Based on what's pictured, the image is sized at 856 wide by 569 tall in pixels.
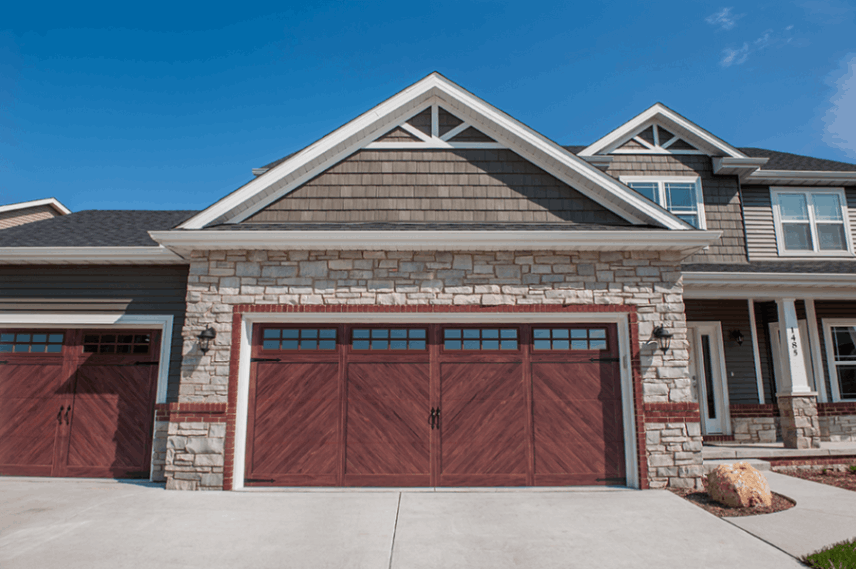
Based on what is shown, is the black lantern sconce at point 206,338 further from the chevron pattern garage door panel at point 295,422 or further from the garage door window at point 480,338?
the garage door window at point 480,338

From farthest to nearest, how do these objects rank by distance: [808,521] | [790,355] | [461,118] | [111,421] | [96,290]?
[790,355]
[461,118]
[96,290]
[111,421]
[808,521]

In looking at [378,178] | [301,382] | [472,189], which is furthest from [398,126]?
[301,382]

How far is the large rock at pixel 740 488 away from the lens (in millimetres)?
6355

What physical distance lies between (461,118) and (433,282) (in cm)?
300

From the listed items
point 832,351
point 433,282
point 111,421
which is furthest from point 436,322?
point 832,351

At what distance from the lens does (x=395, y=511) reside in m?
6.17

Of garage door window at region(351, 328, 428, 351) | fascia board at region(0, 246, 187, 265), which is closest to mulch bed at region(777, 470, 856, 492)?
garage door window at region(351, 328, 428, 351)

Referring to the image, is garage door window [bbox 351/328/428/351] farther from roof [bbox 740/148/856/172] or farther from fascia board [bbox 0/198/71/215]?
fascia board [bbox 0/198/71/215]

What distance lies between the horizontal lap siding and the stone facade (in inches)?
54.3

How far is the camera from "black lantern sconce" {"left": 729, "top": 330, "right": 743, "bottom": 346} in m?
11.0

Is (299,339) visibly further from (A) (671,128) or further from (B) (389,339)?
(A) (671,128)

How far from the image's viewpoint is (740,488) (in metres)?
6.36

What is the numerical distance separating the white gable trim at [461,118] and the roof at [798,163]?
22.2 ft

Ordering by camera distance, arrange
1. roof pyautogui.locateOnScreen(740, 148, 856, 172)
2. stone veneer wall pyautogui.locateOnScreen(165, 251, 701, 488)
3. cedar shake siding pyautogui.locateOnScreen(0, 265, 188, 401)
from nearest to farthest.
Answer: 1. stone veneer wall pyautogui.locateOnScreen(165, 251, 701, 488)
2. cedar shake siding pyautogui.locateOnScreen(0, 265, 188, 401)
3. roof pyautogui.locateOnScreen(740, 148, 856, 172)
